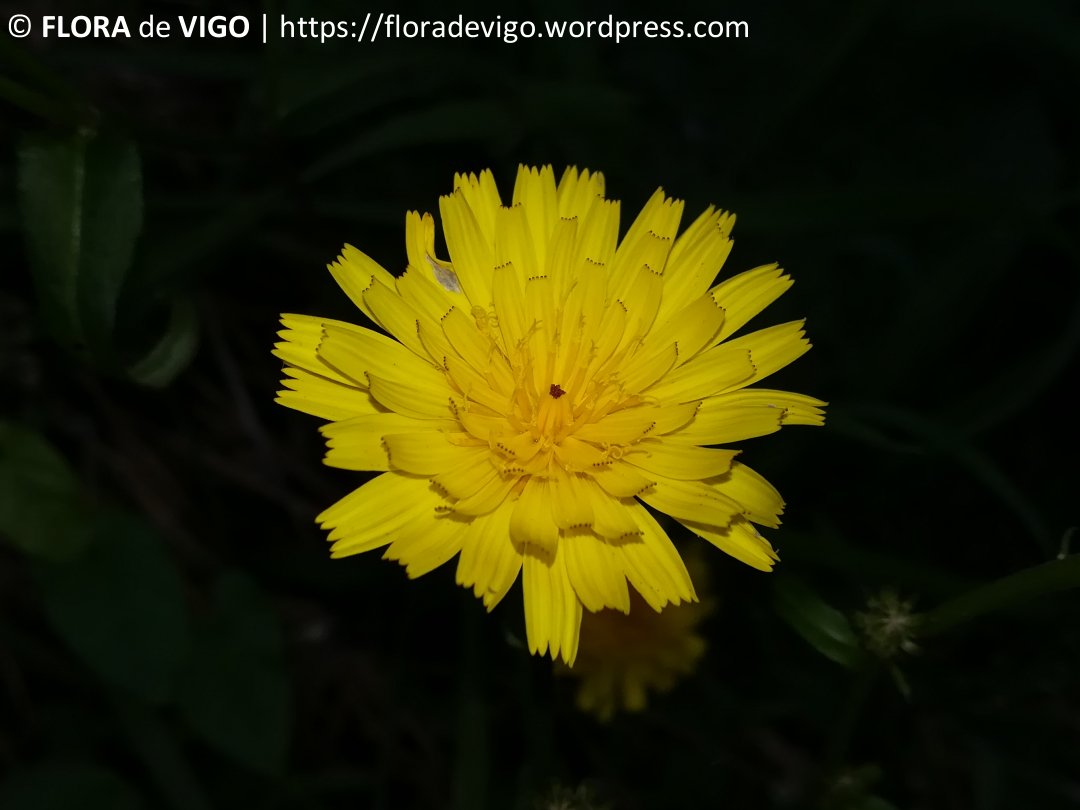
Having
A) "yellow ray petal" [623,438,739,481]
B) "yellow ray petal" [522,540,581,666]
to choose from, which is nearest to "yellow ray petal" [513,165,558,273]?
"yellow ray petal" [623,438,739,481]

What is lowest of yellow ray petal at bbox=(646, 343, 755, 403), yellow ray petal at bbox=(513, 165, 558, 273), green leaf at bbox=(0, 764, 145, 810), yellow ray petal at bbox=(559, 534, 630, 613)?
green leaf at bbox=(0, 764, 145, 810)

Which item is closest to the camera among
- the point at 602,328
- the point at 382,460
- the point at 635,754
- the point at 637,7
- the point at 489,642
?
the point at 382,460

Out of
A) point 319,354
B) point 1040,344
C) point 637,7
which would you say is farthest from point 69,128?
point 1040,344

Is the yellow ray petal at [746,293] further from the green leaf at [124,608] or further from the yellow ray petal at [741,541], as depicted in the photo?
the green leaf at [124,608]

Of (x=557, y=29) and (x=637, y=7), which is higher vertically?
(x=637, y=7)

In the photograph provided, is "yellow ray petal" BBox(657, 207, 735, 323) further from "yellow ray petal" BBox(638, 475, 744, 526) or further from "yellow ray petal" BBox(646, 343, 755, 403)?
"yellow ray petal" BBox(638, 475, 744, 526)

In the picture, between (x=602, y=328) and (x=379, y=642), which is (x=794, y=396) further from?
(x=379, y=642)

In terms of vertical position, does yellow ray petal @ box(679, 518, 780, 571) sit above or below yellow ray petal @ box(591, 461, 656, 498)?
below
